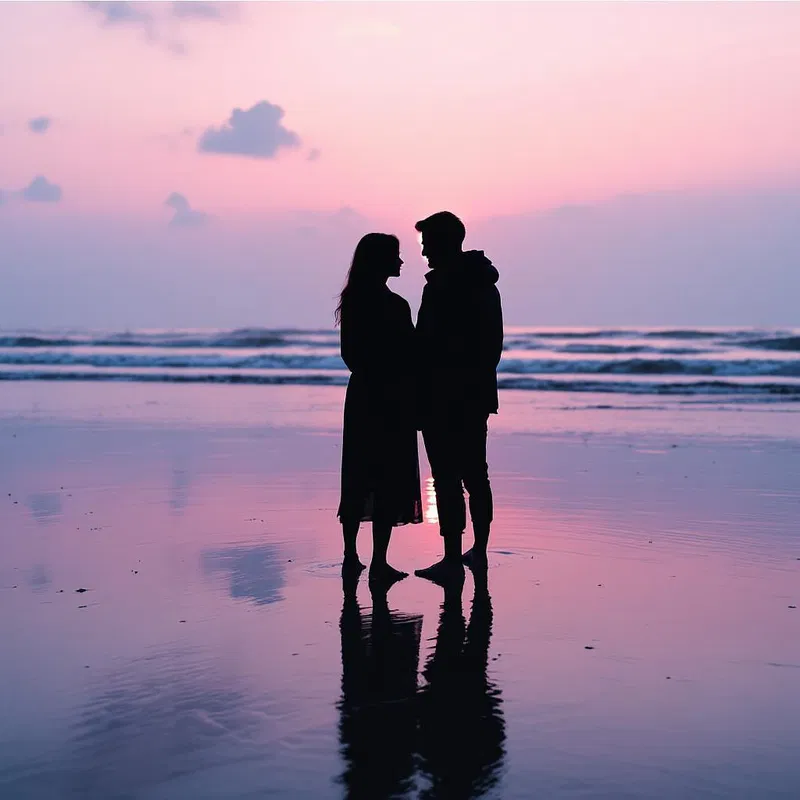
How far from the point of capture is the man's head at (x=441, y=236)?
559 cm

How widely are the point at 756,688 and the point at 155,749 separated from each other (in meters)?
2.01

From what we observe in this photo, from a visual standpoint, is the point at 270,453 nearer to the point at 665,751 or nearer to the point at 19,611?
the point at 19,611

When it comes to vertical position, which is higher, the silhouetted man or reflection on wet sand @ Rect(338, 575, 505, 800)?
the silhouetted man

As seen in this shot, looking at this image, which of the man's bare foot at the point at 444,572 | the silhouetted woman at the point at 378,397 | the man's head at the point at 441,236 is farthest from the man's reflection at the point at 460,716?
the man's head at the point at 441,236

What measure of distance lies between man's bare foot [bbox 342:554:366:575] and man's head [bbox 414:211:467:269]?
5.24ft

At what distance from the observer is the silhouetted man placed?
556 centimetres

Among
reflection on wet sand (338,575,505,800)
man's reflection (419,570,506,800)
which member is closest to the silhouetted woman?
reflection on wet sand (338,575,505,800)

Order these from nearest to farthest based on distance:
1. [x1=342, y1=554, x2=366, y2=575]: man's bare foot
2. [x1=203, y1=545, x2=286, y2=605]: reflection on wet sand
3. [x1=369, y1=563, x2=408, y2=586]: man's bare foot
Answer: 1. [x1=203, y1=545, x2=286, y2=605]: reflection on wet sand
2. [x1=369, y1=563, x2=408, y2=586]: man's bare foot
3. [x1=342, y1=554, x2=366, y2=575]: man's bare foot

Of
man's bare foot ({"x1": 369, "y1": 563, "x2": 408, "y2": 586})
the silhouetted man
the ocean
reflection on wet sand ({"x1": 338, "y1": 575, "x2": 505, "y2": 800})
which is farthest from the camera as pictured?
the ocean

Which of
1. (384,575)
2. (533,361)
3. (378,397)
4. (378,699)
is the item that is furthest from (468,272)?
(533,361)

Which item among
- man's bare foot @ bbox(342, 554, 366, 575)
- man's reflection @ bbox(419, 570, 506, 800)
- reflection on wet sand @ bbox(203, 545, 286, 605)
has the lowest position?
man's reflection @ bbox(419, 570, 506, 800)

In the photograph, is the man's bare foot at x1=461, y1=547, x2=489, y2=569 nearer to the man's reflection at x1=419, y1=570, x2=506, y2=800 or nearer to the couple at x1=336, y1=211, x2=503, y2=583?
the couple at x1=336, y1=211, x2=503, y2=583

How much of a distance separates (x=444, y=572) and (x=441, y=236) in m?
1.75

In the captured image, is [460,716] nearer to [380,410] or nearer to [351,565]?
[351,565]
